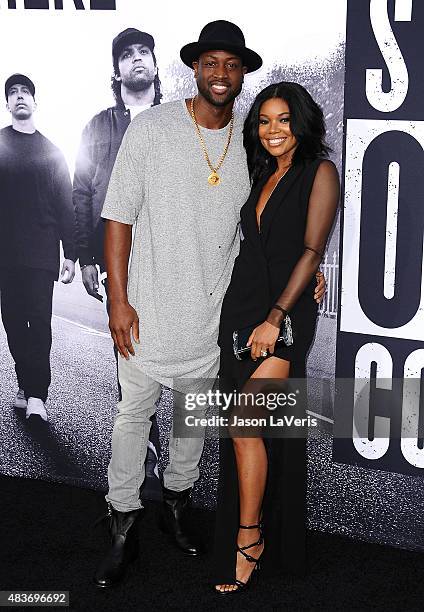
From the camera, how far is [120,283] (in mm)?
2371

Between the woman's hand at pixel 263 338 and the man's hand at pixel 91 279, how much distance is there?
36.7 inches

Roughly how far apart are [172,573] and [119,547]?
0.60 feet

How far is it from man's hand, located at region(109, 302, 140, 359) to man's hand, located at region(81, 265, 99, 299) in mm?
583

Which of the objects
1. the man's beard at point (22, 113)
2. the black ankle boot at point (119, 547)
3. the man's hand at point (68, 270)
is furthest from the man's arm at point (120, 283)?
the man's beard at point (22, 113)

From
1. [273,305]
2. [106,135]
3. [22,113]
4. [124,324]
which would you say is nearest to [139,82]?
[106,135]

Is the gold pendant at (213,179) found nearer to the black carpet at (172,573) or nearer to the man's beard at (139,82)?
the man's beard at (139,82)

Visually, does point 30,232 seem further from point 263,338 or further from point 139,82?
point 263,338

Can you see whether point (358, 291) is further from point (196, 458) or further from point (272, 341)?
point (196, 458)

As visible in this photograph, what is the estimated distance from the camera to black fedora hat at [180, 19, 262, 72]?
2246 mm

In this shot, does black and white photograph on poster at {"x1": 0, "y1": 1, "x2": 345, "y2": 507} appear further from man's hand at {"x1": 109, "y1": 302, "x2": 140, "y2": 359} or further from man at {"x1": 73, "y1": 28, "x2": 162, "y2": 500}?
man's hand at {"x1": 109, "y1": 302, "x2": 140, "y2": 359}

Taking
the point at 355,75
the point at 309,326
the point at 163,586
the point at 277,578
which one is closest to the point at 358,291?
the point at 309,326

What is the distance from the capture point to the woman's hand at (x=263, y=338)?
2.19 m

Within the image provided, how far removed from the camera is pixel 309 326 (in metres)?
2.29

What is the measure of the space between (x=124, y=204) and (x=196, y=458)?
890 mm
